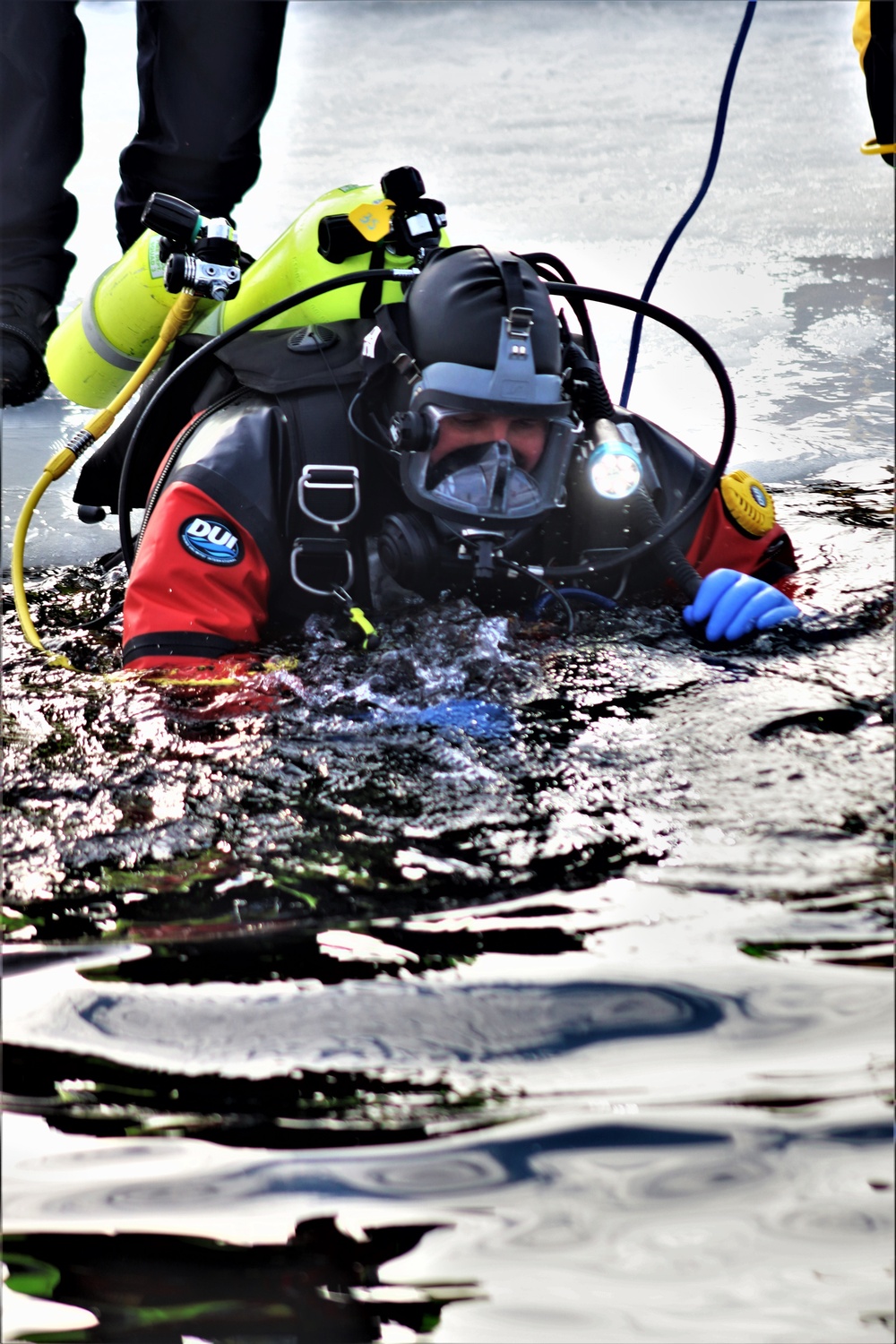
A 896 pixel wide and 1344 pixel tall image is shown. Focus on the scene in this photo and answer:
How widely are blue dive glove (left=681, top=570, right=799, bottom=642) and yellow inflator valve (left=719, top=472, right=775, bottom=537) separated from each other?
1.20 ft

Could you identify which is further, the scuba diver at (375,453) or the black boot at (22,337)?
the black boot at (22,337)

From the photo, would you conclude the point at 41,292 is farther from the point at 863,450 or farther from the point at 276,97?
the point at 276,97

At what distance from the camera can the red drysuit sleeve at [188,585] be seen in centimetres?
223

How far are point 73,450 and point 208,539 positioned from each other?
41cm

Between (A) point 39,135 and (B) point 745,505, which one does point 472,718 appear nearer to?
(B) point 745,505

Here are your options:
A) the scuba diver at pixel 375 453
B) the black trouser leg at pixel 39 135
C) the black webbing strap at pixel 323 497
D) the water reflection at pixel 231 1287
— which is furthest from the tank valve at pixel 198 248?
the water reflection at pixel 231 1287

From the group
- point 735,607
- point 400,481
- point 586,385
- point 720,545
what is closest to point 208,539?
point 400,481

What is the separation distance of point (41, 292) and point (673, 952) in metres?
3.57

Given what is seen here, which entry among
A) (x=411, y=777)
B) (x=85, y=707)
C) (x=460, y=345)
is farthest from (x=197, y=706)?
(x=460, y=345)

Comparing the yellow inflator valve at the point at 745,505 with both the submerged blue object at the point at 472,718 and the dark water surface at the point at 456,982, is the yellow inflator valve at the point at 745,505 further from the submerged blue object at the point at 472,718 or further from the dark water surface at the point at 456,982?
the submerged blue object at the point at 472,718

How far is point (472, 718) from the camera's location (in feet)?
6.59

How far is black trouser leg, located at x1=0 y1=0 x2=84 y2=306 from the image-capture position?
381cm

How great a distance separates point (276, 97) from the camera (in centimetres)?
859

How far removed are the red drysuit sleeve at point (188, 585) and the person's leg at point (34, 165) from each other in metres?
2.13
